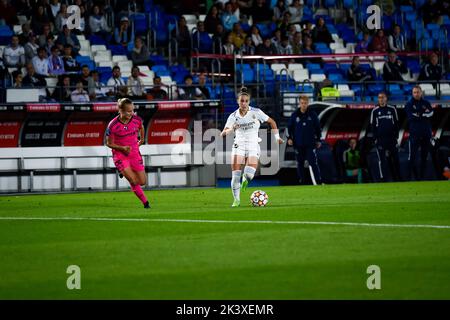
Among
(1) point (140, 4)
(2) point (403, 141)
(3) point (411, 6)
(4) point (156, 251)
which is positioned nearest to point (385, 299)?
(4) point (156, 251)

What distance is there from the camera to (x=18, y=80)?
88.7 feet

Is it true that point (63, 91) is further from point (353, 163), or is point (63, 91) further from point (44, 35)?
point (353, 163)

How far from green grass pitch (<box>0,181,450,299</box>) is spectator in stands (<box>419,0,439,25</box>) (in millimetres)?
18717

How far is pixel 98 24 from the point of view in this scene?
31.3 metres

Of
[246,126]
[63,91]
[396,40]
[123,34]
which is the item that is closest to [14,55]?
[63,91]

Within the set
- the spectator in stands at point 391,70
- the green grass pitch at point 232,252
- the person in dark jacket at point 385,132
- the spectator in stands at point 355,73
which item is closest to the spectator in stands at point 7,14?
the spectator in stands at point 355,73

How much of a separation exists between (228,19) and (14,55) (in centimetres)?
791

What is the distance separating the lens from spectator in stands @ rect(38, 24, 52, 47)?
95.2 ft

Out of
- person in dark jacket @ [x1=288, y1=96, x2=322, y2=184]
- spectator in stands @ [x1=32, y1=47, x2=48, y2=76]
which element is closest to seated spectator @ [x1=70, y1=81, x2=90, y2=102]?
spectator in stands @ [x1=32, y1=47, x2=48, y2=76]

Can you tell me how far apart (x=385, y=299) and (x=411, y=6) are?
3063 centimetres

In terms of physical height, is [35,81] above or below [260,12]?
below
